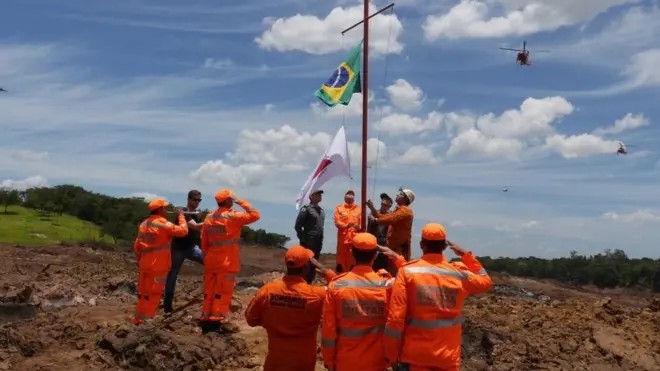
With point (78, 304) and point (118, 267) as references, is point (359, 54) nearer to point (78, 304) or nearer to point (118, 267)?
point (78, 304)

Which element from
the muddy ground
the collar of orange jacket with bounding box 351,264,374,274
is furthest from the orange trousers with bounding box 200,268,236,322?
the collar of orange jacket with bounding box 351,264,374,274

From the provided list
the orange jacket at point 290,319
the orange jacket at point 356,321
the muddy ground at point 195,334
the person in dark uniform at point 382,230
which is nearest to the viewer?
the orange jacket at point 356,321

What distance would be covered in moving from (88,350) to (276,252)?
2585 centimetres

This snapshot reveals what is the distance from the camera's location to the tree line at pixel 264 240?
34156 millimetres

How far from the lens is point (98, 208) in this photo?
131ft

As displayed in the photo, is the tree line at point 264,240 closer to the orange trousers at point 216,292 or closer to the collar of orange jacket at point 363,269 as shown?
the orange trousers at point 216,292

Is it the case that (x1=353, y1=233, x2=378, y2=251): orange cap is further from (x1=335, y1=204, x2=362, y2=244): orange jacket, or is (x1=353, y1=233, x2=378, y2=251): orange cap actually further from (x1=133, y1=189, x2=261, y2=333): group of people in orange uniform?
(x1=335, y1=204, x2=362, y2=244): orange jacket

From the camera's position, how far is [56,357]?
383 inches

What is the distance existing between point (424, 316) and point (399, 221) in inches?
179

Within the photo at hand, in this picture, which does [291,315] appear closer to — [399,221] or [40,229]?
[399,221]

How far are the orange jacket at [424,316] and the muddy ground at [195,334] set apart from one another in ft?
13.1

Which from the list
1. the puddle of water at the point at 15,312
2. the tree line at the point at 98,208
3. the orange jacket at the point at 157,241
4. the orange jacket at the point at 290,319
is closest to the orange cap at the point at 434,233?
the orange jacket at the point at 290,319

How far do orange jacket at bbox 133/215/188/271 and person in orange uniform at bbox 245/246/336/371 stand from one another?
4.33 meters

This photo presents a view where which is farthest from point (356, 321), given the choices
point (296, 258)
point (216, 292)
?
point (216, 292)
